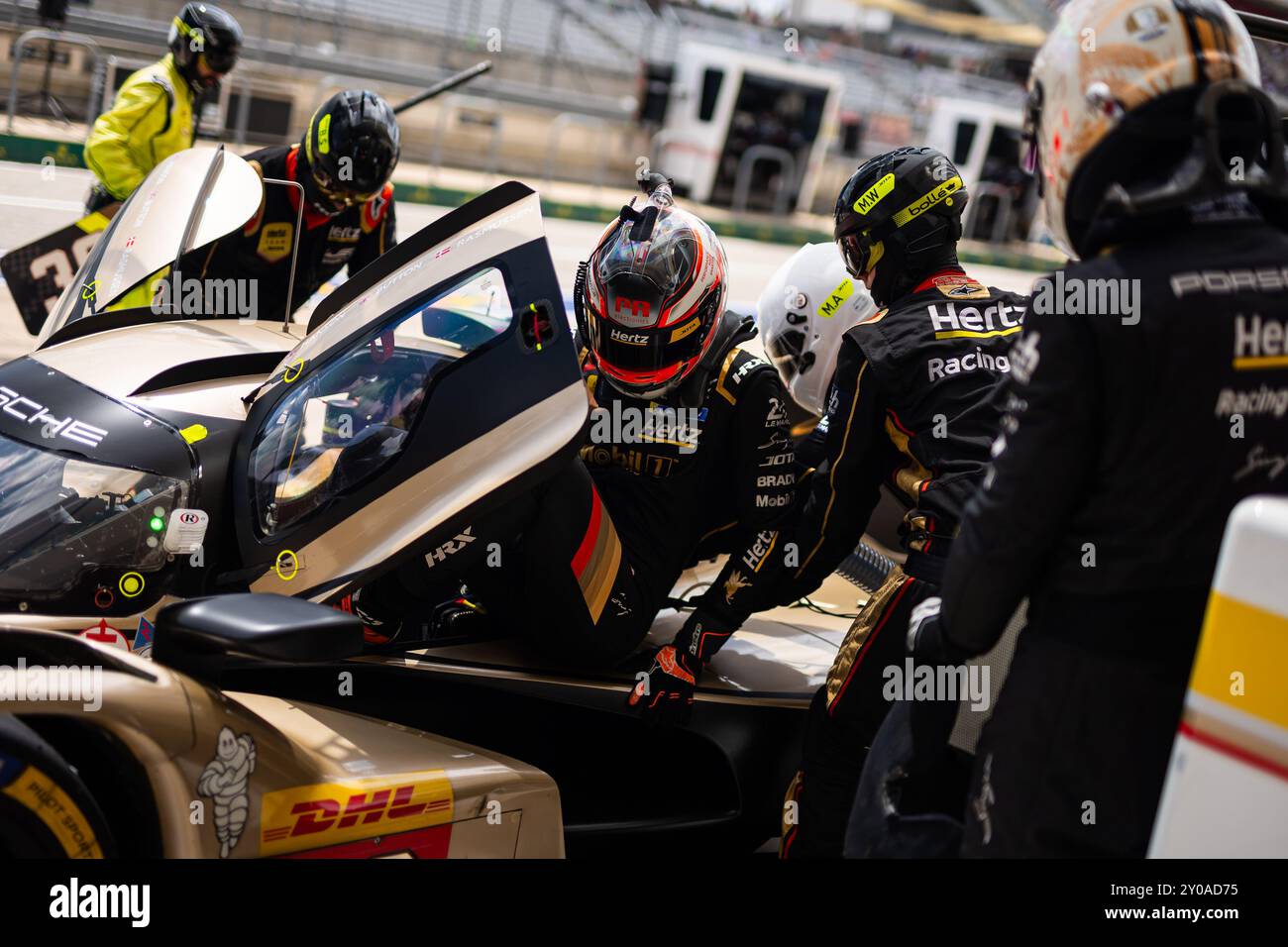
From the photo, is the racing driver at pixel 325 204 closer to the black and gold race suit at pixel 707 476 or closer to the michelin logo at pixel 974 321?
the black and gold race suit at pixel 707 476

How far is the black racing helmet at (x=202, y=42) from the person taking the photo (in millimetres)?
7266

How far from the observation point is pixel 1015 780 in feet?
6.79

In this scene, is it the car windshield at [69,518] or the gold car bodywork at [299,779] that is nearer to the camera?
the gold car bodywork at [299,779]

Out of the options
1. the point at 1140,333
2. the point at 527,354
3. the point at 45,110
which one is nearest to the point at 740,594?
the point at 527,354

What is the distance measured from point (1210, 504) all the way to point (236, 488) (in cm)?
196

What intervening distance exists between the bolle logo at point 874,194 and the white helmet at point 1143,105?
4.51ft

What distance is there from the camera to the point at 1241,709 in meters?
1.75

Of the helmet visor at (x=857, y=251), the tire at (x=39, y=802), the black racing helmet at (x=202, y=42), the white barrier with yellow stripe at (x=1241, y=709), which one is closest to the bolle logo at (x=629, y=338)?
the helmet visor at (x=857, y=251)

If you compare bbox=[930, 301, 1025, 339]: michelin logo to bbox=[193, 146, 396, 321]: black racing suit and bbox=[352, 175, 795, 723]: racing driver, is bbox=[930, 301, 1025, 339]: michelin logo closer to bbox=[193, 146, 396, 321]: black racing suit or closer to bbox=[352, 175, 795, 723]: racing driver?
bbox=[352, 175, 795, 723]: racing driver

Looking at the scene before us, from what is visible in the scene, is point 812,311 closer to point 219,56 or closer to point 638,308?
point 638,308

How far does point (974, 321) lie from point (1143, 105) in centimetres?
140

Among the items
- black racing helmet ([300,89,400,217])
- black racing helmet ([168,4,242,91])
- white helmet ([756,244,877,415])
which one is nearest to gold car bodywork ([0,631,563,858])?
white helmet ([756,244,877,415])

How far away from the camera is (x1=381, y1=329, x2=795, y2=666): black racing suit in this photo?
10.8ft

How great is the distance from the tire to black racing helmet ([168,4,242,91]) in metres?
5.96
